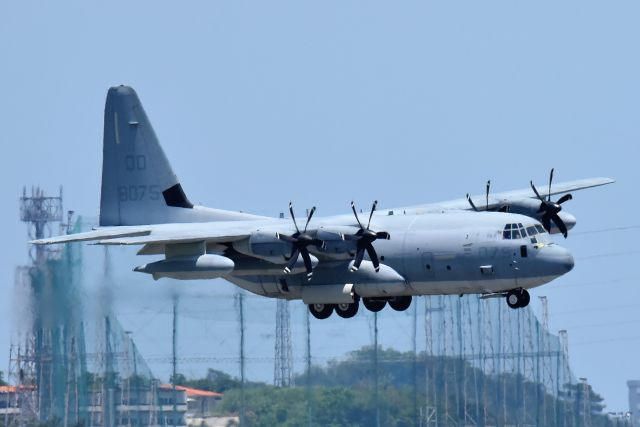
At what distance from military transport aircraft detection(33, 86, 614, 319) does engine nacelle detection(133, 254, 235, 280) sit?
31 millimetres

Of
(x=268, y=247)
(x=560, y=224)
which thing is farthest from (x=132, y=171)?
(x=560, y=224)

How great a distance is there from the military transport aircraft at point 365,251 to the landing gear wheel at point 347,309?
0.05 metres

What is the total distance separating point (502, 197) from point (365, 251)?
23.9 feet

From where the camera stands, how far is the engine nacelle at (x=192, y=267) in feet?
187

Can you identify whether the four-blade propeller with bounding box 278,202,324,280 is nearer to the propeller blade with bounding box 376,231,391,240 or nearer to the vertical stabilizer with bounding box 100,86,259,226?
the propeller blade with bounding box 376,231,391,240

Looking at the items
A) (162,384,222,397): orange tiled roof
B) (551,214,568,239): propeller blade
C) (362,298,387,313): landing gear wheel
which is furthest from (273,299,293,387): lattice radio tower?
(551,214,568,239): propeller blade

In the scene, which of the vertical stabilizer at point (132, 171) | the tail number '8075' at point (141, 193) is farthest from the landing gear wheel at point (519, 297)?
the tail number '8075' at point (141, 193)

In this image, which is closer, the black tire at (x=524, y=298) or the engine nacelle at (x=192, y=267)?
the engine nacelle at (x=192, y=267)

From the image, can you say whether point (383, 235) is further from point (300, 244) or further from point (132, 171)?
point (132, 171)

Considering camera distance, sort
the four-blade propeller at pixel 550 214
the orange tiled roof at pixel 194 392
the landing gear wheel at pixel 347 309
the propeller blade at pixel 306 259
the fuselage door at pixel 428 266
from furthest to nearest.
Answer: the orange tiled roof at pixel 194 392 → the four-blade propeller at pixel 550 214 → the landing gear wheel at pixel 347 309 → the fuselage door at pixel 428 266 → the propeller blade at pixel 306 259

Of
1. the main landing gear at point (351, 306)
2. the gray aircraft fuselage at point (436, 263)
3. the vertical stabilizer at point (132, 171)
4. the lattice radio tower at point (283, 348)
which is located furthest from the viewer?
the lattice radio tower at point (283, 348)

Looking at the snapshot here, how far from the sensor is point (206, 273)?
57.2 meters

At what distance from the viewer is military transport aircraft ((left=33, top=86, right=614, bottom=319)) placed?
5747 centimetres

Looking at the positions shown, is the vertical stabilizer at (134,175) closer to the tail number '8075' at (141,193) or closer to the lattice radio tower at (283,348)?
the tail number '8075' at (141,193)
